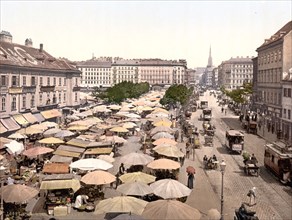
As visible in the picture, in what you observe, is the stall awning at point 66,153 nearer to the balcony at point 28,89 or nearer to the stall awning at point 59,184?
the stall awning at point 59,184

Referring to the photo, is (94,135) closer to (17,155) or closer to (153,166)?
(17,155)

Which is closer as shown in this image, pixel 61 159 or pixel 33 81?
pixel 61 159

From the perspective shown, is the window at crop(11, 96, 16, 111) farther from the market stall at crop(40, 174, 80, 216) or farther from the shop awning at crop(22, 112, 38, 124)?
the market stall at crop(40, 174, 80, 216)

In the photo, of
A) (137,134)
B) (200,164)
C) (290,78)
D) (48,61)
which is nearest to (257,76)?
(290,78)

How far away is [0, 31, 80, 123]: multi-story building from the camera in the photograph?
44688mm

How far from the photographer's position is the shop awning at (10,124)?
1640 inches

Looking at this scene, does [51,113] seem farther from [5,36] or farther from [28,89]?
[5,36]

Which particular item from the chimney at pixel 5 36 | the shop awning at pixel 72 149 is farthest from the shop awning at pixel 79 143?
the chimney at pixel 5 36

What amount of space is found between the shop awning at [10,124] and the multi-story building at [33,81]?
952mm

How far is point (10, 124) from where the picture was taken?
42844mm

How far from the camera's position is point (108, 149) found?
3017 cm

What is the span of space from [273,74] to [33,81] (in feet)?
111

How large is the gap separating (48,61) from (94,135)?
2595cm

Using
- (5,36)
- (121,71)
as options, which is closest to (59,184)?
(5,36)
